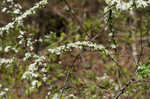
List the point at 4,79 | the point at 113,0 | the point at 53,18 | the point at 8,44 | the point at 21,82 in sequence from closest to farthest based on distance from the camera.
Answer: the point at 113,0
the point at 8,44
the point at 21,82
the point at 4,79
the point at 53,18

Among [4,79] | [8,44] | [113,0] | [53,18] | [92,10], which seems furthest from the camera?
[92,10]

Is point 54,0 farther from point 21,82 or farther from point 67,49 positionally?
point 67,49

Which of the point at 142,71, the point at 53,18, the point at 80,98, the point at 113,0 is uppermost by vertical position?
the point at 53,18

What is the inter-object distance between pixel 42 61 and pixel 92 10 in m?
7.75

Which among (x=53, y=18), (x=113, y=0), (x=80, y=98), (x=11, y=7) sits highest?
(x=53, y=18)

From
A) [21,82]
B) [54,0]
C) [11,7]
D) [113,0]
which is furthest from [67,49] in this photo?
[54,0]

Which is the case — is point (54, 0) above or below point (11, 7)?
above

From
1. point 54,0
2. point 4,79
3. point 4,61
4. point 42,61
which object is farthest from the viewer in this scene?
point 54,0

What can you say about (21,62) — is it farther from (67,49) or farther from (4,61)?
(67,49)

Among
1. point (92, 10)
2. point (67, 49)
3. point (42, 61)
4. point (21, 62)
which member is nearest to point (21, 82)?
point (21, 62)

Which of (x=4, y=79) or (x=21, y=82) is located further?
(x=4, y=79)

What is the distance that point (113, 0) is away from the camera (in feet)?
6.25

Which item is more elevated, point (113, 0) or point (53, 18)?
point (53, 18)

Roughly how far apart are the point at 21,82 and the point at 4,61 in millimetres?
1896
